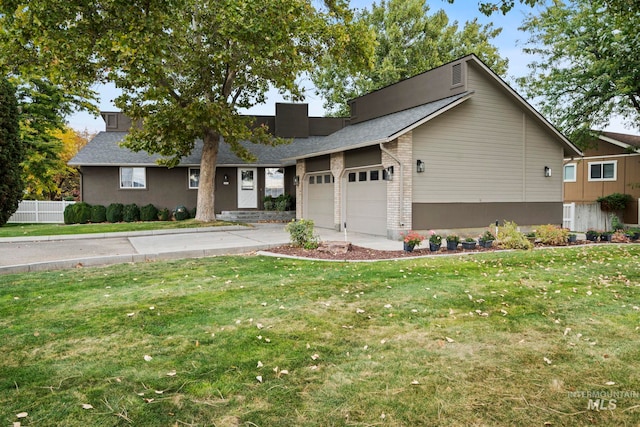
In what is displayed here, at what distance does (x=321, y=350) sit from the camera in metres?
3.67

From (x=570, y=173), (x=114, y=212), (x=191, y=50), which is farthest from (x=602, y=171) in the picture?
(x=114, y=212)

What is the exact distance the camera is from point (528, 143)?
577 inches

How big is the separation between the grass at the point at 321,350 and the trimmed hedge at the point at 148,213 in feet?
46.6

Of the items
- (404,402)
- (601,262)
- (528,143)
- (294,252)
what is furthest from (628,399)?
(528,143)

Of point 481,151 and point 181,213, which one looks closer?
point 481,151

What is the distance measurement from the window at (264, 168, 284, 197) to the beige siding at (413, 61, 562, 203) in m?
10.6

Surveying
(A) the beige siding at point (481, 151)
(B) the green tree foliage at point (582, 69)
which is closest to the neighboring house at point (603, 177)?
(B) the green tree foliage at point (582, 69)

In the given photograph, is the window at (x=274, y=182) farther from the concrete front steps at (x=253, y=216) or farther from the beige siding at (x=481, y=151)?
the beige siding at (x=481, y=151)

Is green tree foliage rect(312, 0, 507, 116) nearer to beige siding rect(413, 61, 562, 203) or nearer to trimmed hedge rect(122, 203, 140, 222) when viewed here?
trimmed hedge rect(122, 203, 140, 222)

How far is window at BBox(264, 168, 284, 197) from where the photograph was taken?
72.0 feet

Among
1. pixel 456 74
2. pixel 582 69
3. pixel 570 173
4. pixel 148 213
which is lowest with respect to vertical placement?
pixel 148 213

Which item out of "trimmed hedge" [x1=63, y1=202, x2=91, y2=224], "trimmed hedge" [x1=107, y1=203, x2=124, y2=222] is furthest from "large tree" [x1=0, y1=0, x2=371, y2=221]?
"trimmed hedge" [x1=63, y1=202, x2=91, y2=224]

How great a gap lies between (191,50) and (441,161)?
896 cm

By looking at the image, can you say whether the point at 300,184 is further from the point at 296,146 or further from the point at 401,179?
the point at 401,179
